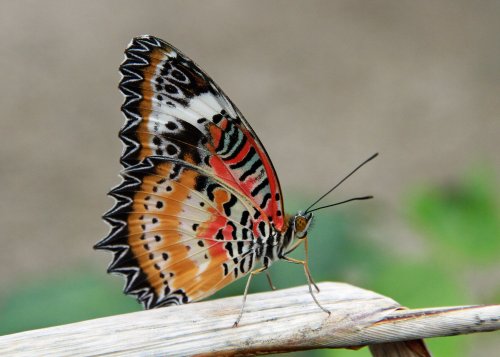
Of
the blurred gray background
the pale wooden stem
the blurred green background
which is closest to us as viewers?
the pale wooden stem

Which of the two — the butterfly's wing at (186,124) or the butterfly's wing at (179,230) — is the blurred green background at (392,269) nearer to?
the butterfly's wing at (179,230)

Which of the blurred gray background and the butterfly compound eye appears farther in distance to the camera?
the blurred gray background

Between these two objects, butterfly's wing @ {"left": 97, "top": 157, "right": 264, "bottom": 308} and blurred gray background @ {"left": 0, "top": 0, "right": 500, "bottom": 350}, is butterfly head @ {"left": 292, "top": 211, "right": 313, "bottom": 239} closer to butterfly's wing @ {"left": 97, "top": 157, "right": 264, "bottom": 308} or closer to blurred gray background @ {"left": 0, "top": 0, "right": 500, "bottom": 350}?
butterfly's wing @ {"left": 97, "top": 157, "right": 264, "bottom": 308}

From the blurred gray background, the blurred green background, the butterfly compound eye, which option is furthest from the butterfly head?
the blurred gray background

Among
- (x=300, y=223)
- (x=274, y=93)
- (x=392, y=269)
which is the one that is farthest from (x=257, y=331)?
(x=274, y=93)

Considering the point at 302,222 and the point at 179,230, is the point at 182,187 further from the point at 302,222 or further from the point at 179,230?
the point at 302,222
